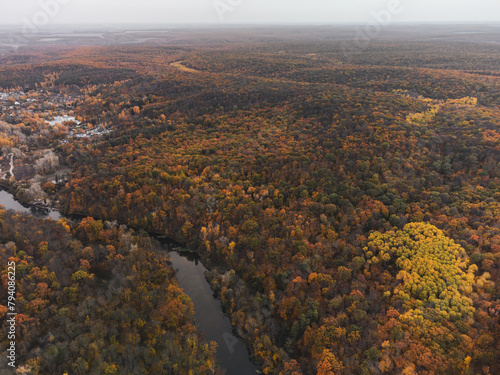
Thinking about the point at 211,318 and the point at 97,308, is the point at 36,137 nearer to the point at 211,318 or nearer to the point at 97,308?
the point at 97,308

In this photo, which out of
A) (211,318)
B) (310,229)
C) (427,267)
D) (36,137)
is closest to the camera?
(427,267)

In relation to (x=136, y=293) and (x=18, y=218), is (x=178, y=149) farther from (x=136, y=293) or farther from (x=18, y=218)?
(x=136, y=293)

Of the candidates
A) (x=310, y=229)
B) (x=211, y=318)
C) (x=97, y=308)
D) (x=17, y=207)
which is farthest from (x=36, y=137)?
(x=310, y=229)

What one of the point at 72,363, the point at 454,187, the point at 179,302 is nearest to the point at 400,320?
the point at 179,302

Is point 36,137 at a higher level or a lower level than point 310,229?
higher

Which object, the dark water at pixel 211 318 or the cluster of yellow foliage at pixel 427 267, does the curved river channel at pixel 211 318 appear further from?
the cluster of yellow foliage at pixel 427 267

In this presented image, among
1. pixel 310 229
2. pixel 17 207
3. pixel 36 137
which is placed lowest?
pixel 17 207
